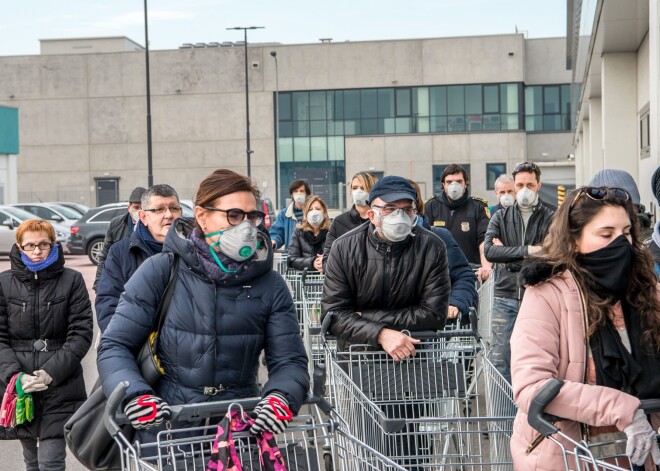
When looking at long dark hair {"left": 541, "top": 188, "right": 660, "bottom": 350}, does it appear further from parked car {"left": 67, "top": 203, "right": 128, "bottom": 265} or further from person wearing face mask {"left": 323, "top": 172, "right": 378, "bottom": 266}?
parked car {"left": 67, "top": 203, "right": 128, "bottom": 265}

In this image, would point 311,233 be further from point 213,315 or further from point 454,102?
point 454,102

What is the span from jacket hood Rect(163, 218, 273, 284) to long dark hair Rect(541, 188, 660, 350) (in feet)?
3.58

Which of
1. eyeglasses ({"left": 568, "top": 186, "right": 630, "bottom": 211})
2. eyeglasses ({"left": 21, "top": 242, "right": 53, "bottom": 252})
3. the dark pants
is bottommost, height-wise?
the dark pants

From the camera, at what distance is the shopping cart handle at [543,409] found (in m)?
3.43

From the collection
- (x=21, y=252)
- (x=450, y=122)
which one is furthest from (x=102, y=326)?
(x=450, y=122)

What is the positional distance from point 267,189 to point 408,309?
5648cm

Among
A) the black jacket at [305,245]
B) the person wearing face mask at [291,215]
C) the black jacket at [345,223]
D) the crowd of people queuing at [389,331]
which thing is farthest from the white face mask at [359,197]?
the person wearing face mask at [291,215]

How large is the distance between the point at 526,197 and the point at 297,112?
54321mm

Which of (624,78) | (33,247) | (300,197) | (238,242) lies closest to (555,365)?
(238,242)

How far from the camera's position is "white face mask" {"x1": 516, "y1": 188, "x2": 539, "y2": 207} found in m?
8.38

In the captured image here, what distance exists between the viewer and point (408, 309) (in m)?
5.71

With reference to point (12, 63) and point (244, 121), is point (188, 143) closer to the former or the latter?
point (244, 121)

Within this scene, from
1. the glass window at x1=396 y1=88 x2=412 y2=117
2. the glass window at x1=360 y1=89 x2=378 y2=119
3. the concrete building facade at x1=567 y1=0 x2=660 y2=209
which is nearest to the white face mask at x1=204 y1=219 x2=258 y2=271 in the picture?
the concrete building facade at x1=567 y1=0 x2=660 y2=209

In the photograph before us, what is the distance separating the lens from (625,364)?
361 cm
